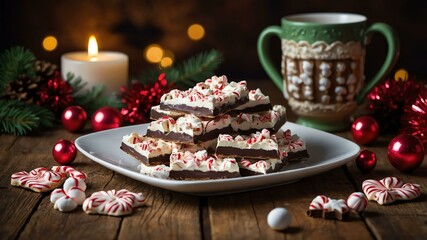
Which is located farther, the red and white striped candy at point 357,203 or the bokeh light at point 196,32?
the bokeh light at point 196,32

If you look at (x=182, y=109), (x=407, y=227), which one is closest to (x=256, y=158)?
(x=182, y=109)

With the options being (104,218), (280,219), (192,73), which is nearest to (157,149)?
(104,218)

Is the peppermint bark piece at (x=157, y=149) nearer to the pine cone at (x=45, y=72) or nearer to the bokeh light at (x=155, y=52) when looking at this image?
the pine cone at (x=45, y=72)

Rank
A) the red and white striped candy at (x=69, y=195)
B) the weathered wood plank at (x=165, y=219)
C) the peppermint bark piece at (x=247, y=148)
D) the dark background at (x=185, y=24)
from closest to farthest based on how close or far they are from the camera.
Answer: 1. the weathered wood plank at (x=165, y=219)
2. the red and white striped candy at (x=69, y=195)
3. the peppermint bark piece at (x=247, y=148)
4. the dark background at (x=185, y=24)

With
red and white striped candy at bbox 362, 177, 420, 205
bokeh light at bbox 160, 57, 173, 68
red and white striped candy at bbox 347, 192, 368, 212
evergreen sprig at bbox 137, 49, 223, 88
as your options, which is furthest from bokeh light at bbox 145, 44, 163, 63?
red and white striped candy at bbox 347, 192, 368, 212

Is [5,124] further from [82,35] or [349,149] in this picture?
[349,149]

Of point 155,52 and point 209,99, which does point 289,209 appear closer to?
point 209,99

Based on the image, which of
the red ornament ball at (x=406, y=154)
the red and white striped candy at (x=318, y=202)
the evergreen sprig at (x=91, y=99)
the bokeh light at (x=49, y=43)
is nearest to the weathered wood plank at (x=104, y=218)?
the red and white striped candy at (x=318, y=202)
